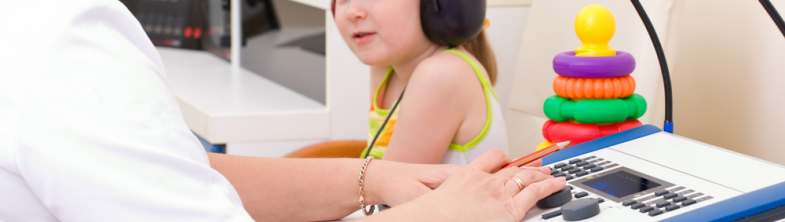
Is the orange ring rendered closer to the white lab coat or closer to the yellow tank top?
the yellow tank top

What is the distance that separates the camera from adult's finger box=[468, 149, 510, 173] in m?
0.56

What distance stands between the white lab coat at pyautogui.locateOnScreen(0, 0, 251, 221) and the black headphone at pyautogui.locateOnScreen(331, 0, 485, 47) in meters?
0.50

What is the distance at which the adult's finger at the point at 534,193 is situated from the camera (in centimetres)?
48

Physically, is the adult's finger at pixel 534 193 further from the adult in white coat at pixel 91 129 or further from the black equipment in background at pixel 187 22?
the black equipment in background at pixel 187 22

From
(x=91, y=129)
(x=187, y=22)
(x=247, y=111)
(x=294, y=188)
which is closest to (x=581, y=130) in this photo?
(x=294, y=188)

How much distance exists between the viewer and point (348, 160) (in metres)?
0.66

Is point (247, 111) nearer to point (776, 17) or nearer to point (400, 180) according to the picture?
point (400, 180)

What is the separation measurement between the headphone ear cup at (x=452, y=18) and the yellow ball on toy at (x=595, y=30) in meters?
0.17

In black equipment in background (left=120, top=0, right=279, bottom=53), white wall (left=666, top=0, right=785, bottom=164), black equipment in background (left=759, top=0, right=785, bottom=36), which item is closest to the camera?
black equipment in background (left=759, top=0, right=785, bottom=36)

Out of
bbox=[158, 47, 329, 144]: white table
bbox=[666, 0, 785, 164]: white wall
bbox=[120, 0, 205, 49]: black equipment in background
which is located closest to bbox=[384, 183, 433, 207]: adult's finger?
bbox=[666, 0, 785, 164]: white wall

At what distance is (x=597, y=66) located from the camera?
0.64 m

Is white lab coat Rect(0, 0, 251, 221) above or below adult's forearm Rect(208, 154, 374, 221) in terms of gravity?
above

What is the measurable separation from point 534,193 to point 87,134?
1.06ft

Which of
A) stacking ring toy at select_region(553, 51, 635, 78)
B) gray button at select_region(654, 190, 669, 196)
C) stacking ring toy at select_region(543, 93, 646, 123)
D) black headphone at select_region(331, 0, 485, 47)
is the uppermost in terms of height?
black headphone at select_region(331, 0, 485, 47)
